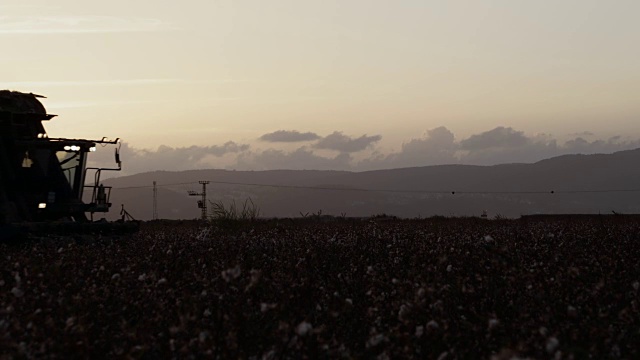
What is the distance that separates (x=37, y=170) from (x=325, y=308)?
51.8 ft

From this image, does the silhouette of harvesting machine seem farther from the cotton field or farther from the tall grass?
the cotton field

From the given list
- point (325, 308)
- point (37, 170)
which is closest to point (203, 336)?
A: point (325, 308)

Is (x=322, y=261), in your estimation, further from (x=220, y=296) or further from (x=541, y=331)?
(x=541, y=331)

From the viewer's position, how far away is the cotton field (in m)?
6.20

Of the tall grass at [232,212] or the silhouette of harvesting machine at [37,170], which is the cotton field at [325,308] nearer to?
the silhouette of harvesting machine at [37,170]

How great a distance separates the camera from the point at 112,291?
374 inches

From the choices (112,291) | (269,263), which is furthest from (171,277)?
(269,263)

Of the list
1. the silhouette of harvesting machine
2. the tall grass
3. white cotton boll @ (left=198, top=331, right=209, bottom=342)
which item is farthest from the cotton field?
the tall grass

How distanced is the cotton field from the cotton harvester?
8333 mm

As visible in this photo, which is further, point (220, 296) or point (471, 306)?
point (471, 306)

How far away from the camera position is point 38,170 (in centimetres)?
2252

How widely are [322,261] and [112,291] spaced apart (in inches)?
192

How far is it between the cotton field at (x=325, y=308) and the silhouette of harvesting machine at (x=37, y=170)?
8318 mm

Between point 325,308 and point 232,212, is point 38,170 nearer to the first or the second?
point 232,212
